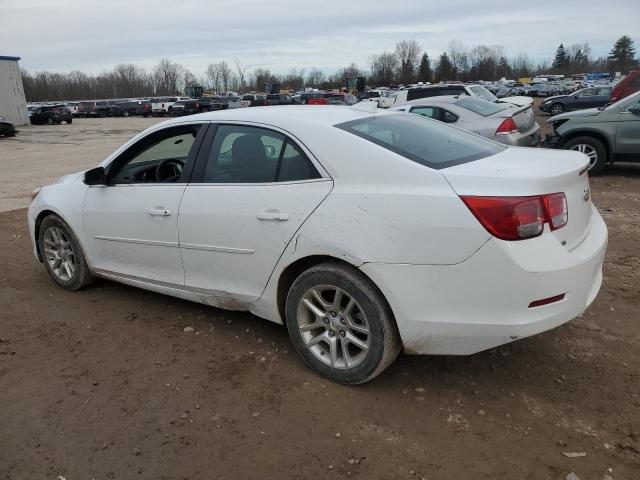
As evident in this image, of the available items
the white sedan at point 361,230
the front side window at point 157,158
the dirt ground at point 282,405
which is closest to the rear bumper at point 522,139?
the dirt ground at point 282,405

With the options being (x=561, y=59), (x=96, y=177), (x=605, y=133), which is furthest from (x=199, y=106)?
(x=561, y=59)

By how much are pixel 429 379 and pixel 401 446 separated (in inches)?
25.9

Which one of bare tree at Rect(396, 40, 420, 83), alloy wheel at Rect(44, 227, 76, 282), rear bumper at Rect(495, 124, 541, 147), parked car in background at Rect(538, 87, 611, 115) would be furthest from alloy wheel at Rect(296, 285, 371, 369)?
bare tree at Rect(396, 40, 420, 83)

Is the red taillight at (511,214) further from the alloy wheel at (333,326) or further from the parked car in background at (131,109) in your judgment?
the parked car in background at (131,109)

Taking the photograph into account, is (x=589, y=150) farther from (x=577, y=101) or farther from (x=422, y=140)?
(x=577, y=101)

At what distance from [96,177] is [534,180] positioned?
10.8ft

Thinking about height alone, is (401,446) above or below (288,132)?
below

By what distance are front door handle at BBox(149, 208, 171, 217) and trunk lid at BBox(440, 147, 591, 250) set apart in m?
1.99

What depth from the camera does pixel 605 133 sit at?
359 inches

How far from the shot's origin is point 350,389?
314 centimetres

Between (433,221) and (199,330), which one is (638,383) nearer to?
(433,221)

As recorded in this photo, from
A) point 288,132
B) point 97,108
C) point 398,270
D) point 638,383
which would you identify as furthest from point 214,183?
point 97,108

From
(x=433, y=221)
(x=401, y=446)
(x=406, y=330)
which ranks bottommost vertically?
(x=401, y=446)

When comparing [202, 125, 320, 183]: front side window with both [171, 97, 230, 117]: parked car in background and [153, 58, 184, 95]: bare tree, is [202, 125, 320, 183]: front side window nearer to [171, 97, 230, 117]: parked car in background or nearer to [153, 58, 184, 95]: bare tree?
[171, 97, 230, 117]: parked car in background
